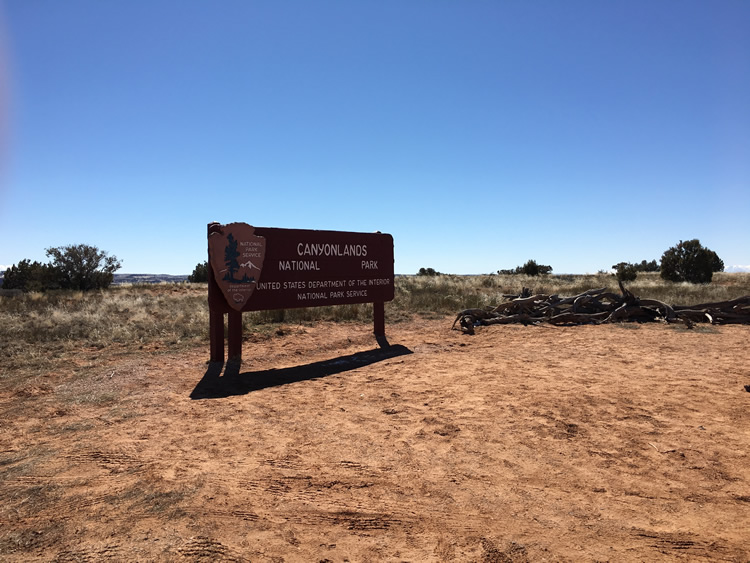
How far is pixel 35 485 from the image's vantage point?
366 centimetres

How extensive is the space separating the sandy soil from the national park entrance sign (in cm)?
129

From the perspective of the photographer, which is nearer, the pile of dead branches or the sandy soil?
the sandy soil

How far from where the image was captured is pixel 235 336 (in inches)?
350

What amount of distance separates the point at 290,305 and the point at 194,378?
2467 mm

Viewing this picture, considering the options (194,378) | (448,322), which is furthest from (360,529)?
(448,322)

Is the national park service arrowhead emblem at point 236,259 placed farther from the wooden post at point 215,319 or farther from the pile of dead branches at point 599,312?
the pile of dead branches at point 599,312

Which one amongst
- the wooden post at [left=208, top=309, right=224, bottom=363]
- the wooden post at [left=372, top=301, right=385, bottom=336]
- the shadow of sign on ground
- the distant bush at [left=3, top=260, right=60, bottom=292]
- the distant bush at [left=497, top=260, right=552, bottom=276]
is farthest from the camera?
the distant bush at [left=497, top=260, right=552, bottom=276]

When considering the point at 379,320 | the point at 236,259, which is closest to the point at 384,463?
the point at 236,259

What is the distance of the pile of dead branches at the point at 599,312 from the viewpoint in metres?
12.1

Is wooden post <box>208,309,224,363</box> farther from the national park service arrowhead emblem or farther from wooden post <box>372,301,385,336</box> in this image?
wooden post <box>372,301,385,336</box>

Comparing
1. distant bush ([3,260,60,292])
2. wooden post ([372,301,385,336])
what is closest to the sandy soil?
wooden post ([372,301,385,336])

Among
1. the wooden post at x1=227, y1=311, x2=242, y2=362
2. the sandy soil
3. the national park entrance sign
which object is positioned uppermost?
the national park entrance sign

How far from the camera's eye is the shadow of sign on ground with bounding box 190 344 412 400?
692cm

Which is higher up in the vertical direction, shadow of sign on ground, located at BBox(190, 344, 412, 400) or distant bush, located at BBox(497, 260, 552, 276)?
distant bush, located at BBox(497, 260, 552, 276)
